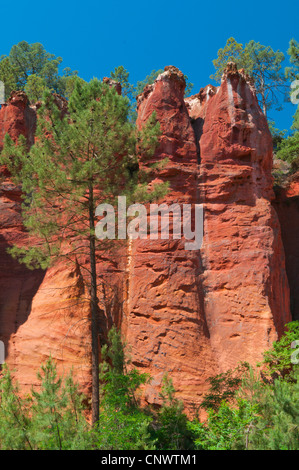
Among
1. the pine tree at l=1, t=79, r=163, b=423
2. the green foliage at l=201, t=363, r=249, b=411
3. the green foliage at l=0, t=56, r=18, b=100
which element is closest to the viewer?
the pine tree at l=1, t=79, r=163, b=423

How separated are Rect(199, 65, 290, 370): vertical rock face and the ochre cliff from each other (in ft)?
0.12

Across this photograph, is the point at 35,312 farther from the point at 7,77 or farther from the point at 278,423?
the point at 7,77

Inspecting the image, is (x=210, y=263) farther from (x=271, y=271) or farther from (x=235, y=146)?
(x=235, y=146)

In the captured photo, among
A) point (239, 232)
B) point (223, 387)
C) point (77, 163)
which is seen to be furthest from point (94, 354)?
point (239, 232)

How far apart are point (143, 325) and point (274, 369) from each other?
13.6 feet

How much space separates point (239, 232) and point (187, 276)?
2388mm

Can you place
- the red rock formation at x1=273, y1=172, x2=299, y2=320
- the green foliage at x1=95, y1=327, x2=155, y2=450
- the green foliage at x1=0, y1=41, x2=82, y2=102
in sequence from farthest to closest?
the green foliage at x1=0, y1=41, x2=82, y2=102 < the red rock formation at x1=273, y1=172, x2=299, y2=320 < the green foliage at x1=95, y1=327, x2=155, y2=450

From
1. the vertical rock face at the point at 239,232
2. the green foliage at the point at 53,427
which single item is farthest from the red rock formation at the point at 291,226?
the green foliage at the point at 53,427

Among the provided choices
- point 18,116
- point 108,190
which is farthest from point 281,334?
point 18,116

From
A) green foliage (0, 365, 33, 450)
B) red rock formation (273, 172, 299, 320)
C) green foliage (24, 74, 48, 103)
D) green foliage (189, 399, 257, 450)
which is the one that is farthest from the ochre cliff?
green foliage (24, 74, 48, 103)

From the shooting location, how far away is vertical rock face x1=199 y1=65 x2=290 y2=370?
1318cm

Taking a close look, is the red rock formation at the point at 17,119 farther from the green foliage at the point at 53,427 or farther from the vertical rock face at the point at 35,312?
the green foliage at the point at 53,427

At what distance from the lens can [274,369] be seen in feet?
39.2

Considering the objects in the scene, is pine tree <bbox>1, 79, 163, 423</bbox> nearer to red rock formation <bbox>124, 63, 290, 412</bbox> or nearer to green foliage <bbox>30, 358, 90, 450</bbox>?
green foliage <bbox>30, 358, 90, 450</bbox>
